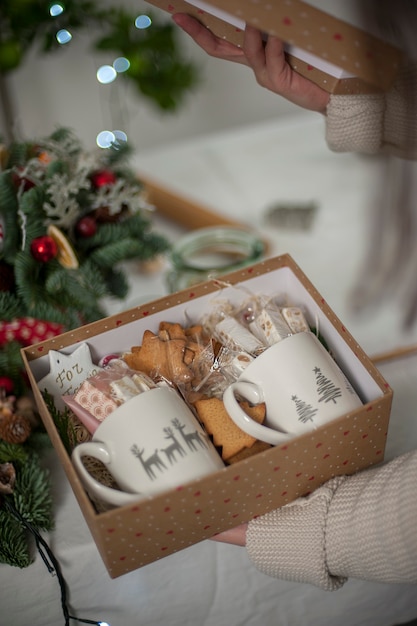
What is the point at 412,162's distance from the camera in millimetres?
819

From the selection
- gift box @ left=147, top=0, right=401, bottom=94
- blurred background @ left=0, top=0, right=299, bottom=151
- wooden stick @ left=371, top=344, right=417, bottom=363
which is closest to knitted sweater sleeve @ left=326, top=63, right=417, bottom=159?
gift box @ left=147, top=0, right=401, bottom=94

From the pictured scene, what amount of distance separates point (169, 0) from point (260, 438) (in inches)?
20.1

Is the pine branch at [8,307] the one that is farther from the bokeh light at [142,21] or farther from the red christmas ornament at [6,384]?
the bokeh light at [142,21]

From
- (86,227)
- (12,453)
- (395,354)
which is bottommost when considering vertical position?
(395,354)

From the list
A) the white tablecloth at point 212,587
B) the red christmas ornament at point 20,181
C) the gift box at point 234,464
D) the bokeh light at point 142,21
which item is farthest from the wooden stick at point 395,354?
the bokeh light at point 142,21

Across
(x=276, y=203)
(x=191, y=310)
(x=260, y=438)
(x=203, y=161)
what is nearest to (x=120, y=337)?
(x=191, y=310)

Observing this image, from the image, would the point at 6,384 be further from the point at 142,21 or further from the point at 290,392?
the point at 142,21

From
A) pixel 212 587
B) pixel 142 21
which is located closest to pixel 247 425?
pixel 212 587

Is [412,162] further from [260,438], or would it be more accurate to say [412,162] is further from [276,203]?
[276,203]

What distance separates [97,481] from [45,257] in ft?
1.24

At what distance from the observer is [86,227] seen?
3.34 feet

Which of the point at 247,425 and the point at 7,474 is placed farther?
the point at 7,474

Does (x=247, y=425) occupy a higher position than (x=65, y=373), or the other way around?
(x=65, y=373)

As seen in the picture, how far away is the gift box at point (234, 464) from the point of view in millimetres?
638
